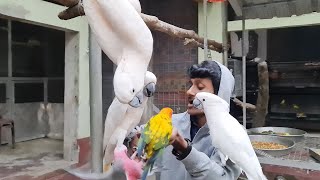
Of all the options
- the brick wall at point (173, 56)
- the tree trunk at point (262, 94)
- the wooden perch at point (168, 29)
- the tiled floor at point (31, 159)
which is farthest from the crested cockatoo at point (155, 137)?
the brick wall at point (173, 56)

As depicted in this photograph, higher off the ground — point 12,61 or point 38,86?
point 12,61

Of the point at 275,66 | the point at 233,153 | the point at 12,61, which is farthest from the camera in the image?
the point at 12,61

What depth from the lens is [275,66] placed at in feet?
16.3

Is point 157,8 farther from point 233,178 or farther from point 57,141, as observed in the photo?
point 233,178

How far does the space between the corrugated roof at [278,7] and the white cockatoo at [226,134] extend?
5.05 ft

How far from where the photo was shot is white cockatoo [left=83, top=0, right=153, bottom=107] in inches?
33.8

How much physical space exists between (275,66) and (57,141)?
4084 mm

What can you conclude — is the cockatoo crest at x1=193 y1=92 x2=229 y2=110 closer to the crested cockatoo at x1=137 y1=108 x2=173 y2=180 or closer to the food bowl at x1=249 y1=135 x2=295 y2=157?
the crested cockatoo at x1=137 y1=108 x2=173 y2=180

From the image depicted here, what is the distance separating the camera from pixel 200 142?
140cm

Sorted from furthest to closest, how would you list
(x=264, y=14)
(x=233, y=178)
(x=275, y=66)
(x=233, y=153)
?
(x=275, y=66), (x=264, y=14), (x=233, y=178), (x=233, y=153)

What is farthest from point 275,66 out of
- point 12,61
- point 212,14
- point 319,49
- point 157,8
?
point 12,61

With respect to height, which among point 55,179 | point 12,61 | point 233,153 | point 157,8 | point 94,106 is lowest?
point 55,179

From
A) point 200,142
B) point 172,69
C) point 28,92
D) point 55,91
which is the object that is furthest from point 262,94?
point 28,92

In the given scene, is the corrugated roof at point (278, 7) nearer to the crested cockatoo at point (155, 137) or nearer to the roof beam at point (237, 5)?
the roof beam at point (237, 5)
